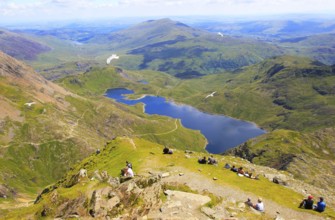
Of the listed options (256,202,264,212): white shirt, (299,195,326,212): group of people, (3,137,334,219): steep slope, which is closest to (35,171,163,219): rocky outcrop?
(3,137,334,219): steep slope

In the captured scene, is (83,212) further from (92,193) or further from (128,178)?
(128,178)

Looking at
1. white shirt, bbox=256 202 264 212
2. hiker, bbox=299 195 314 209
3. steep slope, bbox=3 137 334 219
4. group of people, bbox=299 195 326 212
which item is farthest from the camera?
hiker, bbox=299 195 314 209

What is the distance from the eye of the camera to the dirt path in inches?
2142

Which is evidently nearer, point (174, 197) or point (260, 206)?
point (260, 206)

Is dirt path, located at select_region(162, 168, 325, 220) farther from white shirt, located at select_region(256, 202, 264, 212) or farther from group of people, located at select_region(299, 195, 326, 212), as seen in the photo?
group of people, located at select_region(299, 195, 326, 212)

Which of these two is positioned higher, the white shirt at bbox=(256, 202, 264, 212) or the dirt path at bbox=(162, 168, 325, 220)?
the white shirt at bbox=(256, 202, 264, 212)

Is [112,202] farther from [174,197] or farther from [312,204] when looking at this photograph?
[312,204]

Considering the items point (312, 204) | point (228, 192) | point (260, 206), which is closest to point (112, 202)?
point (228, 192)

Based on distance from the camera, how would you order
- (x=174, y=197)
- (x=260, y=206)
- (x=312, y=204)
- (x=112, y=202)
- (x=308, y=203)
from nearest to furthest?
(x=112, y=202) → (x=260, y=206) → (x=174, y=197) → (x=308, y=203) → (x=312, y=204)

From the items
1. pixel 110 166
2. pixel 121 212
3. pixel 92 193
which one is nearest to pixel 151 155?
pixel 110 166

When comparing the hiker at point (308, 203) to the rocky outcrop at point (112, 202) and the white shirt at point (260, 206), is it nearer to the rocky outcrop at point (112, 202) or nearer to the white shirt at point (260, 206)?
the white shirt at point (260, 206)

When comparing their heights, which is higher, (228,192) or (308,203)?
(308,203)

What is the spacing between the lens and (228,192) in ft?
204

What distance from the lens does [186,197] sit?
180 feet
